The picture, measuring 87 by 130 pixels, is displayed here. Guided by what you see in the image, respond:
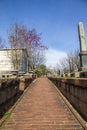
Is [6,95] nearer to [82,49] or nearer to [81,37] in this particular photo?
[82,49]

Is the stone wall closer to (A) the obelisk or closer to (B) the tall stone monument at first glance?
(B) the tall stone monument

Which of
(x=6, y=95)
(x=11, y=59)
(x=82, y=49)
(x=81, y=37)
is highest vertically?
(x=81, y=37)

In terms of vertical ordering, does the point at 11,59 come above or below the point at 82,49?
above

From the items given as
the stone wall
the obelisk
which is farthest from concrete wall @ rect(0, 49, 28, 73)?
the stone wall

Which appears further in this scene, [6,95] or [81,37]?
[81,37]

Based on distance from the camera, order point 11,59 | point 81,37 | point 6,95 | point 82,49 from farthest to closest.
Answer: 1. point 11,59
2. point 81,37
3. point 82,49
4. point 6,95

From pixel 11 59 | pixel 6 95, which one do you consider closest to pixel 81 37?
pixel 6 95

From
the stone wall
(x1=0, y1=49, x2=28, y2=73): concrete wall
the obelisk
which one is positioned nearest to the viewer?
the stone wall

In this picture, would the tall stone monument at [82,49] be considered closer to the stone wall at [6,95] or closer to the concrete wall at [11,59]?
the stone wall at [6,95]

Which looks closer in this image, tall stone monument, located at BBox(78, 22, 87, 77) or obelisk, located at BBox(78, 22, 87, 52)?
tall stone monument, located at BBox(78, 22, 87, 77)

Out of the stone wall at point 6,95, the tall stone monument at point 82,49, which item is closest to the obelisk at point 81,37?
the tall stone monument at point 82,49

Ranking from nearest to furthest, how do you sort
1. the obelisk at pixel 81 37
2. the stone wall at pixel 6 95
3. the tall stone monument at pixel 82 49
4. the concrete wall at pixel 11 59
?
the stone wall at pixel 6 95
the tall stone monument at pixel 82 49
the obelisk at pixel 81 37
the concrete wall at pixel 11 59

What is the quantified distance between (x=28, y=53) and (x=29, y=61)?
624 cm

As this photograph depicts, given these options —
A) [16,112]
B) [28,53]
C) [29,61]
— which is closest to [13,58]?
[28,53]
